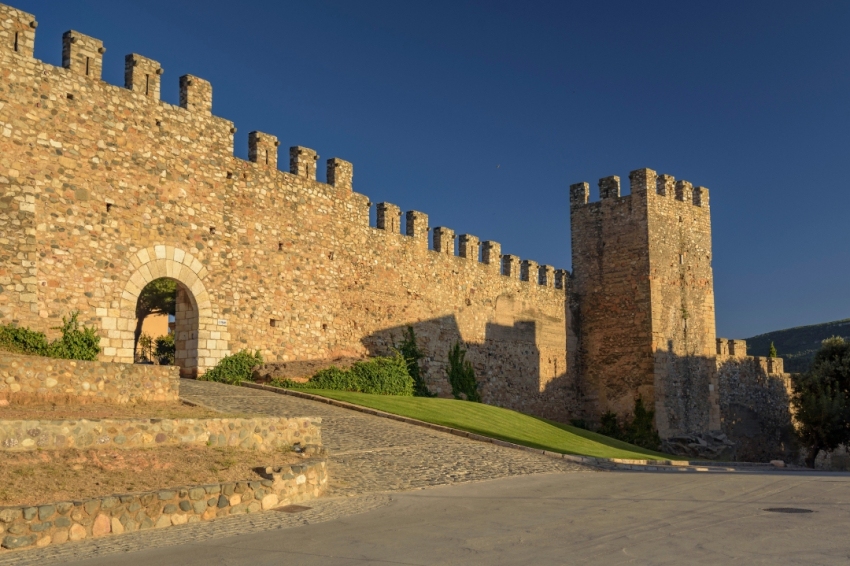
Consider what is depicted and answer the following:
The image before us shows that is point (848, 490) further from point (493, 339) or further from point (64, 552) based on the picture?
point (493, 339)

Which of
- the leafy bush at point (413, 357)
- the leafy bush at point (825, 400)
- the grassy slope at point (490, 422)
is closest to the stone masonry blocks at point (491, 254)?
the leafy bush at point (413, 357)

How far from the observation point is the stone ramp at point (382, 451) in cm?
1069

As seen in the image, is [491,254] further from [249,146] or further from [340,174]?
[249,146]

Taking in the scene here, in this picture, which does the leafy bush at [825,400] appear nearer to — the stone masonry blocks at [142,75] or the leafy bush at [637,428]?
the leafy bush at [637,428]

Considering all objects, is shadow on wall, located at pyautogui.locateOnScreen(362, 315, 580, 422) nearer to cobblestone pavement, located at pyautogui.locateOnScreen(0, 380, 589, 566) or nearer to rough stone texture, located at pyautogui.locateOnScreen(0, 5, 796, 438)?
rough stone texture, located at pyautogui.locateOnScreen(0, 5, 796, 438)

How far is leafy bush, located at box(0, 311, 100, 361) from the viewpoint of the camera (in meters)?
13.9

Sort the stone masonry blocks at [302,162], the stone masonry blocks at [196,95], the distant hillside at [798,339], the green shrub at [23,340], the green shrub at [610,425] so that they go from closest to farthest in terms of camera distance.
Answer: the green shrub at [23,340] → the stone masonry blocks at [196,95] → the stone masonry blocks at [302,162] → the green shrub at [610,425] → the distant hillside at [798,339]

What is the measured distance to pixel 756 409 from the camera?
3181cm

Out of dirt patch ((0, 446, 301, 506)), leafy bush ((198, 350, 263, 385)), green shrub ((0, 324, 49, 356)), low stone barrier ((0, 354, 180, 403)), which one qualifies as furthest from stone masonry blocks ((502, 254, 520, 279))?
dirt patch ((0, 446, 301, 506))

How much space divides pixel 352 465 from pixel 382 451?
1.26m

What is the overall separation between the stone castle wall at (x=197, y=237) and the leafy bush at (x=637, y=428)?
3572 mm

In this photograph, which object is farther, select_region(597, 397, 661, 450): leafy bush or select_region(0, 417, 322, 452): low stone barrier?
select_region(597, 397, 661, 450): leafy bush

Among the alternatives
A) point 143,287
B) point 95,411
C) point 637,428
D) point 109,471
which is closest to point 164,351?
point 143,287

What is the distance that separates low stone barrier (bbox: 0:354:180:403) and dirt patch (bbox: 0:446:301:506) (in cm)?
230
